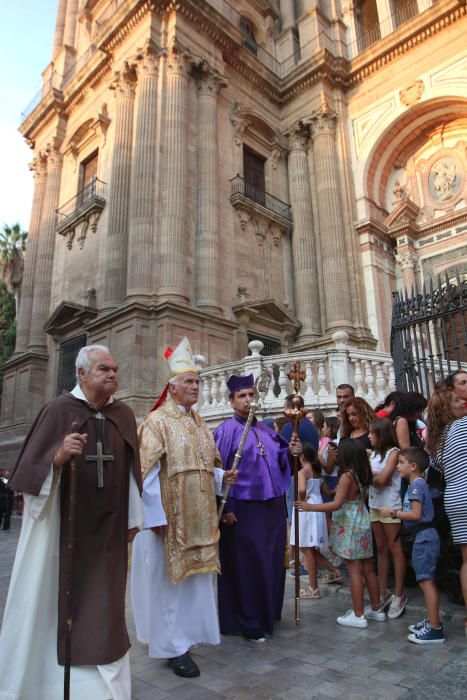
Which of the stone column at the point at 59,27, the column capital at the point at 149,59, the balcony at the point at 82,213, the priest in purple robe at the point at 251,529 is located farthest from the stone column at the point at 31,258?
the priest in purple robe at the point at 251,529

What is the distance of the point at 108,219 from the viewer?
15297mm

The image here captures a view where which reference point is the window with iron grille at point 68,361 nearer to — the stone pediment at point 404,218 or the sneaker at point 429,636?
the stone pediment at point 404,218

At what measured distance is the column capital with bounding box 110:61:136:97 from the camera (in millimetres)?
16028

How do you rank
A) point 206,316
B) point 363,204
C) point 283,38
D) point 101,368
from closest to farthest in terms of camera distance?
1. point 101,368
2. point 206,316
3. point 363,204
4. point 283,38

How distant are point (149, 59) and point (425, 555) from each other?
15.9 m

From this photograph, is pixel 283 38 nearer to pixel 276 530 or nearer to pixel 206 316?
pixel 206 316

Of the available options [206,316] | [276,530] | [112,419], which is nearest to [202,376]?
[206,316]

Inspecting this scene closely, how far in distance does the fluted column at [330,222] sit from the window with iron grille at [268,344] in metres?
1.81

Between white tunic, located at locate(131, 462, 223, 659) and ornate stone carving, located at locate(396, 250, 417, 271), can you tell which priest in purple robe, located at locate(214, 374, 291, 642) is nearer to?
white tunic, located at locate(131, 462, 223, 659)

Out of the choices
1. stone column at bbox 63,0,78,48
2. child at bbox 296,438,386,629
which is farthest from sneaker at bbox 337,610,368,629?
stone column at bbox 63,0,78,48

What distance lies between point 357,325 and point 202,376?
722 cm

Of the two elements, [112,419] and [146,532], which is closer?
[112,419]

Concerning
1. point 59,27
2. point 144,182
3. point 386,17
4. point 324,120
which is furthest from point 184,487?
point 59,27

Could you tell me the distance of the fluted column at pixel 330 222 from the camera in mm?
16906
